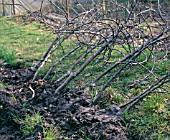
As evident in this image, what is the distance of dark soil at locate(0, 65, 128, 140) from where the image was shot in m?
3.38

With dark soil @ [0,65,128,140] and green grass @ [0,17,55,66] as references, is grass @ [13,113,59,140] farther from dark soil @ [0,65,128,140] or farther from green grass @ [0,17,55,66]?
green grass @ [0,17,55,66]

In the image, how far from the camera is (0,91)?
455cm

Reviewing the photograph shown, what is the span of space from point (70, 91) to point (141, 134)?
1.38 m

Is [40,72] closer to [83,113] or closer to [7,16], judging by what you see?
[83,113]

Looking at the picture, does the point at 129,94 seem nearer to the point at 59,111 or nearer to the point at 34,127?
the point at 59,111

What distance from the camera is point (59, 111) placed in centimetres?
381

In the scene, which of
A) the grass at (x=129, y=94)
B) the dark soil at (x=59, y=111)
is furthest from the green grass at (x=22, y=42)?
the dark soil at (x=59, y=111)

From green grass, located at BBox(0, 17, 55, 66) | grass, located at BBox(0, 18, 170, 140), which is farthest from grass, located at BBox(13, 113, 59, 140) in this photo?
green grass, located at BBox(0, 17, 55, 66)

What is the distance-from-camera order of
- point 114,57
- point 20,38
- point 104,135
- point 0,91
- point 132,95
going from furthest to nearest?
point 20,38, point 114,57, point 0,91, point 132,95, point 104,135

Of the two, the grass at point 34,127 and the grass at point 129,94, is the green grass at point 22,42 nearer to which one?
the grass at point 129,94

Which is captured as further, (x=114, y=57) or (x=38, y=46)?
(x=38, y=46)

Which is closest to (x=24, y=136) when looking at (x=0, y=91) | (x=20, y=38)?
(x=0, y=91)

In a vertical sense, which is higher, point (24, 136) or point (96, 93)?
point (96, 93)

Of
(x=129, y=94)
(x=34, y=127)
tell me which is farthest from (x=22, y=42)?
(x=34, y=127)
